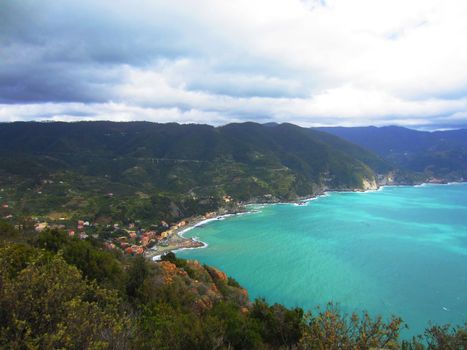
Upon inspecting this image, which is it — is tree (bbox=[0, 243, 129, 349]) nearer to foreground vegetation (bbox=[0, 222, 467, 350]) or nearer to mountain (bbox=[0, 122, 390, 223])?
foreground vegetation (bbox=[0, 222, 467, 350])

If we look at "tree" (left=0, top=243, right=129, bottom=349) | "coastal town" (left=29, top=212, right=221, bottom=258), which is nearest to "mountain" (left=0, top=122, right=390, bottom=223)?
"coastal town" (left=29, top=212, right=221, bottom=258)

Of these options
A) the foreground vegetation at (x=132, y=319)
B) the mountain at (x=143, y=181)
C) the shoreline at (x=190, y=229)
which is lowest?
the shoreline at (x=190, y=229)

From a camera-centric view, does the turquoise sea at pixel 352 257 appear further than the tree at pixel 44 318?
Yes

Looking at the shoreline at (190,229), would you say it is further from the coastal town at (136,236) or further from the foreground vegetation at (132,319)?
the foreground vegetation at (132,319)

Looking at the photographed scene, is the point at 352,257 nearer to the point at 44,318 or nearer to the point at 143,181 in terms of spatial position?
the point at 44,318

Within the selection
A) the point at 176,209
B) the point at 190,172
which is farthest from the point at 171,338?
the point at 190,172

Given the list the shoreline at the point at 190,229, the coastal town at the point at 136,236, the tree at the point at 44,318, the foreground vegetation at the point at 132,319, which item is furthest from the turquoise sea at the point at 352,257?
the tree at the point at 44,318

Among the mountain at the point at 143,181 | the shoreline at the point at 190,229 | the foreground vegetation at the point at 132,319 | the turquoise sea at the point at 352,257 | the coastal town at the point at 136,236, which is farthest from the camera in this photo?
the mountain at the point at 143,181
